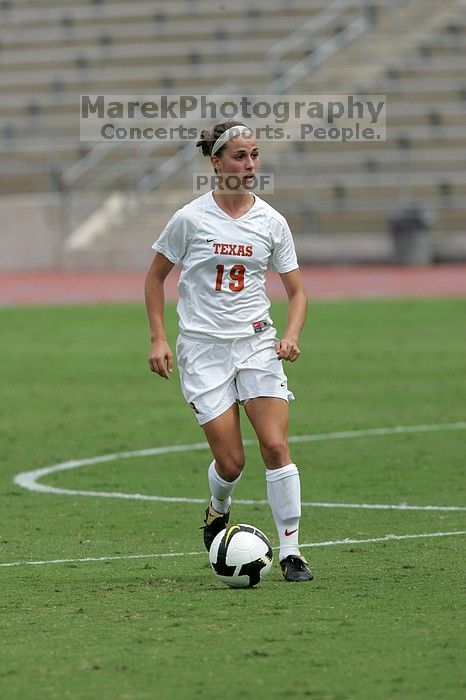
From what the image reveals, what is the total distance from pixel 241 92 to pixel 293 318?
28.3m

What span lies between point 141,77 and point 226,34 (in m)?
2.37

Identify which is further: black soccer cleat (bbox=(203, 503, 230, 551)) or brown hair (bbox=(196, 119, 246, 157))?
black soccer cleat (bbox=(203, 503, 230, 551))

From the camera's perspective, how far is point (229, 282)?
685cm

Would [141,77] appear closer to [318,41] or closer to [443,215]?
[318,41]

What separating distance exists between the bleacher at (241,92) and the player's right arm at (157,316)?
24855 millimetres

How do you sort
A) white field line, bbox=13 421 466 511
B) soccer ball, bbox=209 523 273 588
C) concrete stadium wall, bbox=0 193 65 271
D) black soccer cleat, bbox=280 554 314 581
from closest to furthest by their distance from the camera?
soccer ball, bbox=209 523 273 588 < black soccer cleat, bbox=280 554 314 581 < white field line, bbox=13 421 466 511 < concrete stadium wall, bbox=0 193 65 271

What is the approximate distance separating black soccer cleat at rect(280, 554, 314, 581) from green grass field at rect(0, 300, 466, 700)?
0.07 meters

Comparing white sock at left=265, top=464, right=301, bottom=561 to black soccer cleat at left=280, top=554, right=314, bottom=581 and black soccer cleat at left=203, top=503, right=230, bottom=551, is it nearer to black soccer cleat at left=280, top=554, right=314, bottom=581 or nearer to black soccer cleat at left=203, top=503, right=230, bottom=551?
black soccer cleat at left=280, top=554, right=314, bottom=581

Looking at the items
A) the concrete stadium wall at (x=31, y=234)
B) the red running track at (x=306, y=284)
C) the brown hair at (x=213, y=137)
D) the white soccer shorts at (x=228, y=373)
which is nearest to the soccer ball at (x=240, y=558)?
the white soccer shorts at (x=228, y=373)

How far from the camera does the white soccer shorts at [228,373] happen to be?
679 centimetres

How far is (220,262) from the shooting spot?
6.83 m

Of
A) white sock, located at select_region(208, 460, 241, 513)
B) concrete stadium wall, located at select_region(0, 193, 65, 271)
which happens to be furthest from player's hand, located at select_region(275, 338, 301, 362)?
concrete stadium wall, located at select_region(0, 193, 65, 271)

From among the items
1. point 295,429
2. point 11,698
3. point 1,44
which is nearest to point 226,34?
point 1,44

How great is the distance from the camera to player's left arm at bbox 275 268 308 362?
671 cm
